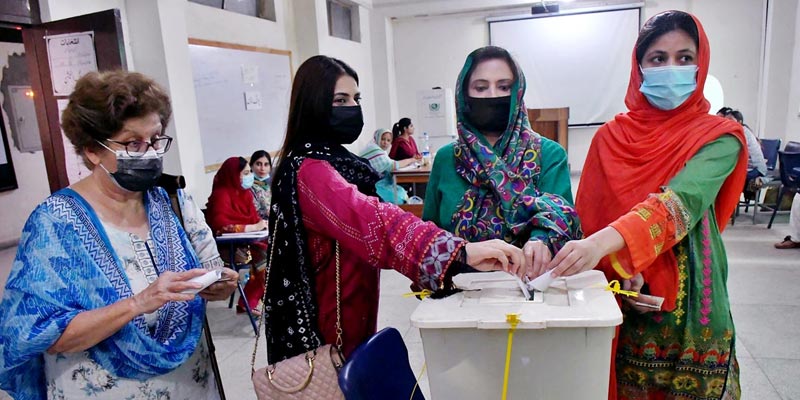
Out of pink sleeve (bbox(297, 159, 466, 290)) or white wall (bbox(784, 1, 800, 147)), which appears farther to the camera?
white wall (bbox(784, 1, 800, 147))

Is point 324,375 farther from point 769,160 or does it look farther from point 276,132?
point 769,160

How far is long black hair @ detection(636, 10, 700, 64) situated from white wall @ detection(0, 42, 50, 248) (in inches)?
187

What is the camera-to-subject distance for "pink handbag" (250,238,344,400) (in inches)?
40.1

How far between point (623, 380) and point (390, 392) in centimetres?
58

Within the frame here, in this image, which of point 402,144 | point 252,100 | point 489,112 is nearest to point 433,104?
point 402,144

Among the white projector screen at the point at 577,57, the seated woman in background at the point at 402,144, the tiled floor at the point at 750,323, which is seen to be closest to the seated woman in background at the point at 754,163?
the tiled floor at the point at 750,323

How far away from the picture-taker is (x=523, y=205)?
1.15 m

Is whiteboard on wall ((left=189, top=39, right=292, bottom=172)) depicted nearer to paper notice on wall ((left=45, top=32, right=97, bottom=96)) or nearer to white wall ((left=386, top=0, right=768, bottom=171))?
paper notice on wall ((left=45, top=32, right=97, bottom=96))

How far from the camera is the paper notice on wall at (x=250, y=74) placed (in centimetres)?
489

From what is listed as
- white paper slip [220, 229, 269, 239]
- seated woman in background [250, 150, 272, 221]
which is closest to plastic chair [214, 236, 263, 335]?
white paper slip [220, 229, 269, 239]

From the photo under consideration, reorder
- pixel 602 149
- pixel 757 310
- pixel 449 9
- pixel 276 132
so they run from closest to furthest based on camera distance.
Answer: pixel 602 149 → pixel 757 310 → pixel 276 132 → pixel 449 9

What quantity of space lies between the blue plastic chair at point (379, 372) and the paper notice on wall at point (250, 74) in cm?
430

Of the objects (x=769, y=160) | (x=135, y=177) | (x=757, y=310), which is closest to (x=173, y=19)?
(x=135, y=177)

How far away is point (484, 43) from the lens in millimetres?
7754
